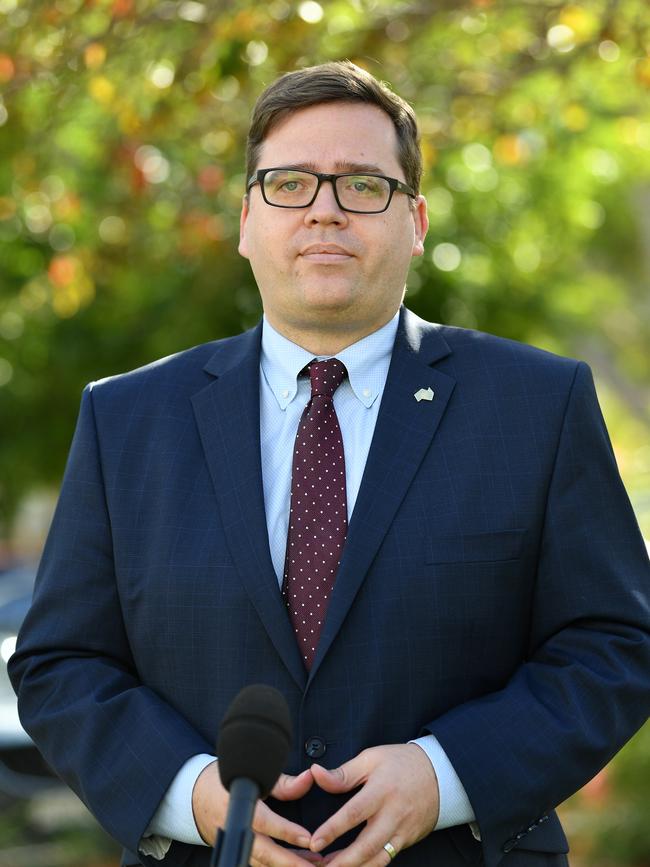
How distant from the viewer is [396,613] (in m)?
3.07

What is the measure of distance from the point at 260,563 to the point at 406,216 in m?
0.98

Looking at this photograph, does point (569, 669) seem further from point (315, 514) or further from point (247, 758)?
point (247, 758)

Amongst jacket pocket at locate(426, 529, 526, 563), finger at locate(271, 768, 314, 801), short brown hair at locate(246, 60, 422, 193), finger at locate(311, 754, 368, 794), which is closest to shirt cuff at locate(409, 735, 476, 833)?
finger at locate(311, 754, 368, 794)

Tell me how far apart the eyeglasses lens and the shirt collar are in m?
0.33

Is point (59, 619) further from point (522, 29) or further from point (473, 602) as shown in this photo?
point (522, 29)

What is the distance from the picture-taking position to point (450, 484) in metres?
3.19

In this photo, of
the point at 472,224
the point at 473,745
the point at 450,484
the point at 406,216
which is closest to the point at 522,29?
the point at 472,224

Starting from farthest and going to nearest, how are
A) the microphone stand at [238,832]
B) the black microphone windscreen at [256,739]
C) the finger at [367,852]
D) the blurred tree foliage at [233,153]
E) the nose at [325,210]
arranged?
the blurred tree foliage at [233,153] < the nose at [325,210] < the finger at [367,852] < the black microphone windscreen at [256,739] < the microphone stand at [238,832]

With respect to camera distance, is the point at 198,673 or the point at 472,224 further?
the point at 472,224

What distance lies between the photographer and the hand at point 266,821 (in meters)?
2.81

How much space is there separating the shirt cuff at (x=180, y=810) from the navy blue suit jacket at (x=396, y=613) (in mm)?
26

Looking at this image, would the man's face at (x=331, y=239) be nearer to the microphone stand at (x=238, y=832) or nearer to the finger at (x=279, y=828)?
the finger at (x=279, y=828)

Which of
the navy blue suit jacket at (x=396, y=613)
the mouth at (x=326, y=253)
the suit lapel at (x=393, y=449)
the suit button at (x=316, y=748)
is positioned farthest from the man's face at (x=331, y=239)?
the suit button at (x=316, y=748)

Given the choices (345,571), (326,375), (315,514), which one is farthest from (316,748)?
(326,375)
